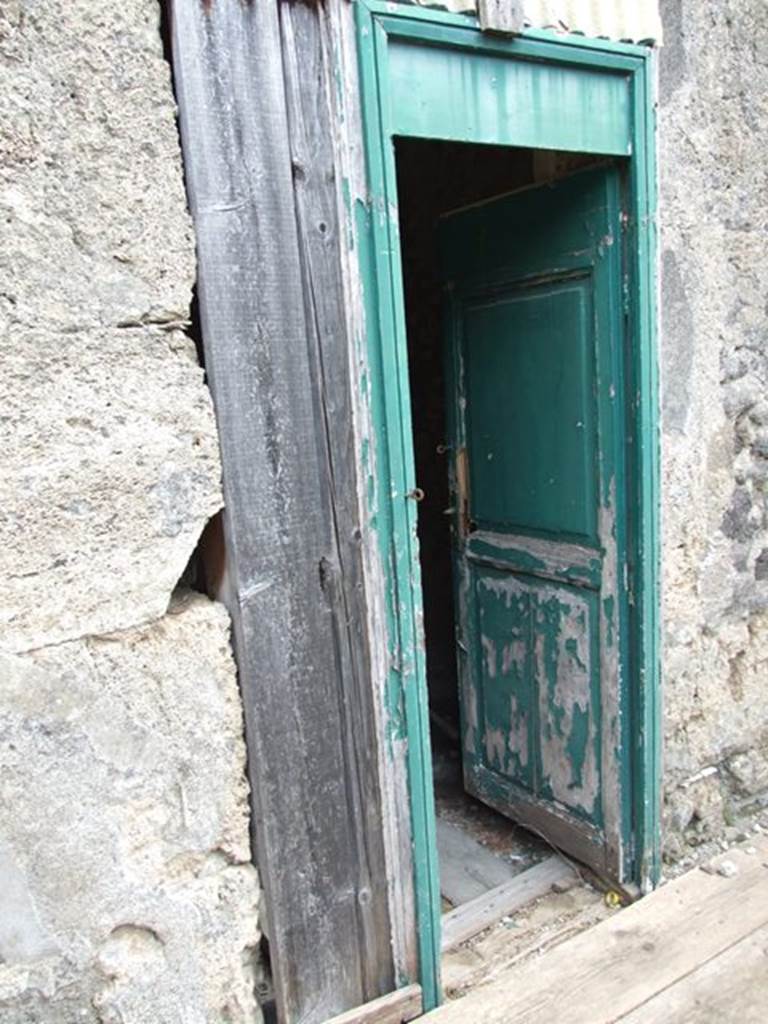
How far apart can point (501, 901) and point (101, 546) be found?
6.14 ft

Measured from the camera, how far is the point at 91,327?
1.52 meters

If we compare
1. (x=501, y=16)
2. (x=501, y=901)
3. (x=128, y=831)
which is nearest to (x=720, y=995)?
(x=501, y=901)

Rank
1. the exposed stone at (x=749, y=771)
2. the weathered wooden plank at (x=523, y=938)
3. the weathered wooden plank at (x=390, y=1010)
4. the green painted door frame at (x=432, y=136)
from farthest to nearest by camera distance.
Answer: the exposed stone at (x=749, y=771) < the weathered wooden plank at (x=523, y=938) < the weathered wooden plank at (x=390, y=1010) < the green painted door frame at (x=432, y=136)

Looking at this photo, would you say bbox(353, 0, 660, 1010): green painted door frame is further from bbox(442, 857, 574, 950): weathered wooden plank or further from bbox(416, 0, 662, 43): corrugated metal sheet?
bbox(442, 857, 574, 950): weathered wooden plank

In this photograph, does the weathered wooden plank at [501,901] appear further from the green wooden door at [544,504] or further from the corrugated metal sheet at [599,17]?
the corrugated metal sheet at [599,17]

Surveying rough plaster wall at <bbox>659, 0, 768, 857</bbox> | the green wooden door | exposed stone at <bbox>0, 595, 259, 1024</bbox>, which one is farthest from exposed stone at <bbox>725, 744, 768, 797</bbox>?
exposed stone at <bbox>0, 595, 259, 1024</bbox>

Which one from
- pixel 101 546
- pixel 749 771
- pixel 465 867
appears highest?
pixel 101 546

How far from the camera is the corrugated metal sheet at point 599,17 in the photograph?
1.97 metres

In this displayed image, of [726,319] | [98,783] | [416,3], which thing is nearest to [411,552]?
[98,783]

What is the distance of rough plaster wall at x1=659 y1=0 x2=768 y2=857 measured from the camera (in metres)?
2.44

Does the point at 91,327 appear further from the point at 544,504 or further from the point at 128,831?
the point at 544,504

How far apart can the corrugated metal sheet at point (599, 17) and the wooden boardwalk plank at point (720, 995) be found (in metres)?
2.51

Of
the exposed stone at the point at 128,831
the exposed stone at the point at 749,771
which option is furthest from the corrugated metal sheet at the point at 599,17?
the exposed stone at the point at 749,771

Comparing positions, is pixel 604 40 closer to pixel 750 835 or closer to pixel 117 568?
pixel 117 568
